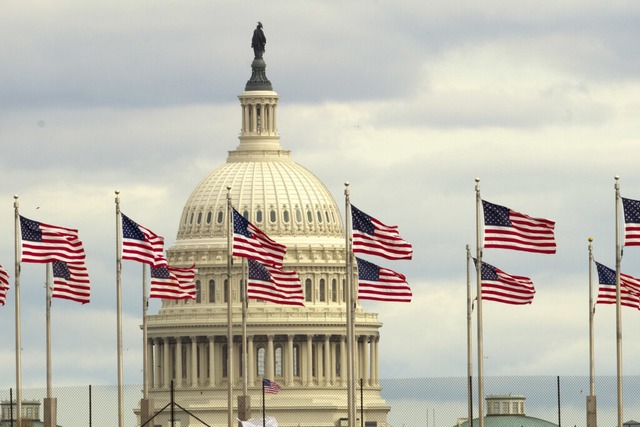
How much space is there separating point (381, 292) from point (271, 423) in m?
10.4

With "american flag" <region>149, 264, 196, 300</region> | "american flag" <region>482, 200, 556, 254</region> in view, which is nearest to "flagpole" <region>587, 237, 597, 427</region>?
"american flag" <region>482, 200, 556, 254</region>

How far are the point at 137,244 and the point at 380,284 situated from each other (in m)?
11.5

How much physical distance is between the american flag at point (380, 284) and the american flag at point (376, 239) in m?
1.53

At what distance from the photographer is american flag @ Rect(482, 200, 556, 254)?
183750mm

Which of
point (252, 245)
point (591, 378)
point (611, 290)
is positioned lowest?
point (591, 378)

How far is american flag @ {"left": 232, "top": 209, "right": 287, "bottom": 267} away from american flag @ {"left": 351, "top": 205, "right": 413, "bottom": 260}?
15.5 feet

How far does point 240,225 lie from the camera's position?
188m

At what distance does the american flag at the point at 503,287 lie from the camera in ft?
622

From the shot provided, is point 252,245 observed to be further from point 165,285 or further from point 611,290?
point 611,290

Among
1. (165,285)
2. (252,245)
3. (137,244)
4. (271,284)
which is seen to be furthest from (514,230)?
(165,285)

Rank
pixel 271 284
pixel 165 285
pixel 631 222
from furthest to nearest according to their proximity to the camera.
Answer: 1. pixel 165 285
2. pixel 271 284
3. pixel 631 222

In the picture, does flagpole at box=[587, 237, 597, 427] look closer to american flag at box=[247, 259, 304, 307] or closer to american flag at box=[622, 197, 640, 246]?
american flag at box=[622, 197, 640, 246]

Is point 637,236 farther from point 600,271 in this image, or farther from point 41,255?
point 41,255

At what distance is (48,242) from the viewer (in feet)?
614
